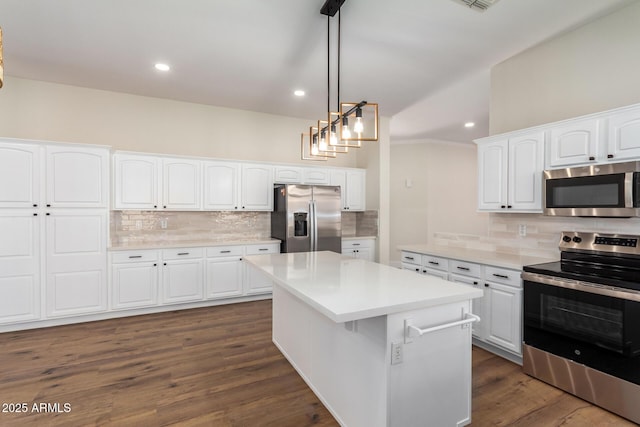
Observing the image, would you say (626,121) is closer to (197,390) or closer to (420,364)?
(420,364)

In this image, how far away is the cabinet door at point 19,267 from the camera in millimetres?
3364

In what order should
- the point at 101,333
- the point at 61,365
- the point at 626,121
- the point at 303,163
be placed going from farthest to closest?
the point at 303,163
the point at 101,333
the point at 61,365
the point at 626,121

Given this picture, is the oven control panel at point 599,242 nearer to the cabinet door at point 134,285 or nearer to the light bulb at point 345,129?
the light bulb at point 345,129

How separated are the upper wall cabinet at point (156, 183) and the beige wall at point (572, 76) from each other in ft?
12.7

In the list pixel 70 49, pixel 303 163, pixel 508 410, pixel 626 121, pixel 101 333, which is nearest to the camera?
pixel 508 410

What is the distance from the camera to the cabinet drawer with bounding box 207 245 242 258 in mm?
4320

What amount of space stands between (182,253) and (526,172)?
3980 mm

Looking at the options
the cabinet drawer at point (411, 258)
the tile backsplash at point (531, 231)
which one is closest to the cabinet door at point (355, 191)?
the cabinet drawer at point (411, 258)

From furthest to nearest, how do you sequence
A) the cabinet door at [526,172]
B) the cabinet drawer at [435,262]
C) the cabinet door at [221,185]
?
the cabinet door at [221,185], the cabinet drawer at [435,262], the cabinet door at [526,172]

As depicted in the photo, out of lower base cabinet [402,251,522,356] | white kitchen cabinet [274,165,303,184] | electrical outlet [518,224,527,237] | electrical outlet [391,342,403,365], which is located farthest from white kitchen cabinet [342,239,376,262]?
electrical outlet [391,342,403,365]

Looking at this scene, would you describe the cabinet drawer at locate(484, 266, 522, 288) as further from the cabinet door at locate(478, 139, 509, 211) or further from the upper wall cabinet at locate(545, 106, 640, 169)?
the upper wall cabinet at locate(545, 106, 640, 169)

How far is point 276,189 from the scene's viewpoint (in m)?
4.85

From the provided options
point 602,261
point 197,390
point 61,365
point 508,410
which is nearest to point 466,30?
point 602,261

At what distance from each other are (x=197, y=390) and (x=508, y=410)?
7.05ft
